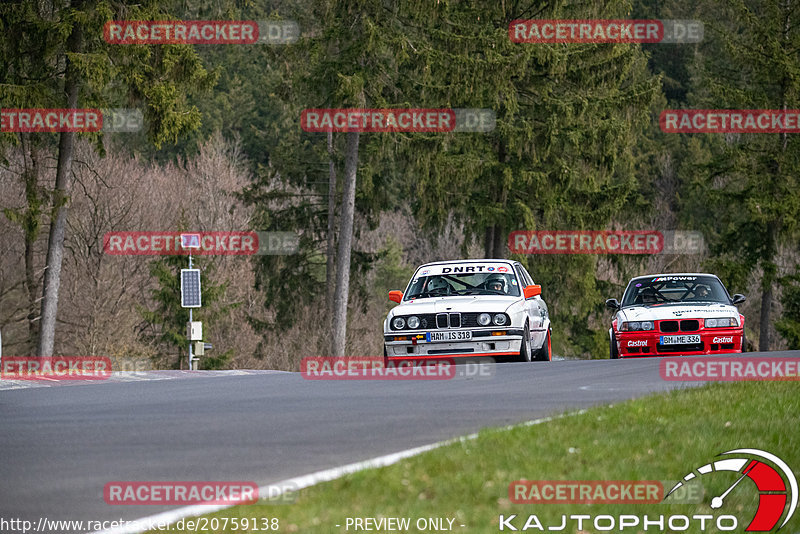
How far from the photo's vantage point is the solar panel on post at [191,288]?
3053 centimetres

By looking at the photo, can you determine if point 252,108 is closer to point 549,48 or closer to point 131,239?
point 131,239

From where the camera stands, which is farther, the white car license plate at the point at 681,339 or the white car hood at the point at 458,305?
the white car license plate at the point at 681,339

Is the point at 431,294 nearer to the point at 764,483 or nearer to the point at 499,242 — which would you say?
the point at 764,483

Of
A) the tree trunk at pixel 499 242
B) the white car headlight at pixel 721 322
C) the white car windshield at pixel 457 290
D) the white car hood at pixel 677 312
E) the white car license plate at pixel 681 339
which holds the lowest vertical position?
the white car license plate at pixel 681 339

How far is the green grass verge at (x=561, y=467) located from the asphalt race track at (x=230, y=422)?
→ 29.3 inches

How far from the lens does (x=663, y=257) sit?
63750 millimetres

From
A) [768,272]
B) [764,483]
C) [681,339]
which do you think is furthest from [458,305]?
[768,272]

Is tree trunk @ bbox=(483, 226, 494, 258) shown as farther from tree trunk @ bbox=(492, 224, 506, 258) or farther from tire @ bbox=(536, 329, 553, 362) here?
tire @ bbox=(536, 329, 553, 362)

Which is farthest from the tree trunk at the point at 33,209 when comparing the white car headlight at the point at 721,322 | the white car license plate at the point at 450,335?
the white car headlight at the point at 721,322

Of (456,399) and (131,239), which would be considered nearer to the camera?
(456,399)

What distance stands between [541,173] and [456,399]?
2667 centimetres

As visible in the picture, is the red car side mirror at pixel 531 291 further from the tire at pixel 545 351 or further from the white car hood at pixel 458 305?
the tire at pixel 545 351

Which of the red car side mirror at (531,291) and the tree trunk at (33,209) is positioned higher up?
the tree trunk at (33,209)

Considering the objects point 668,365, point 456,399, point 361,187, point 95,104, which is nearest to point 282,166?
point 361,187
